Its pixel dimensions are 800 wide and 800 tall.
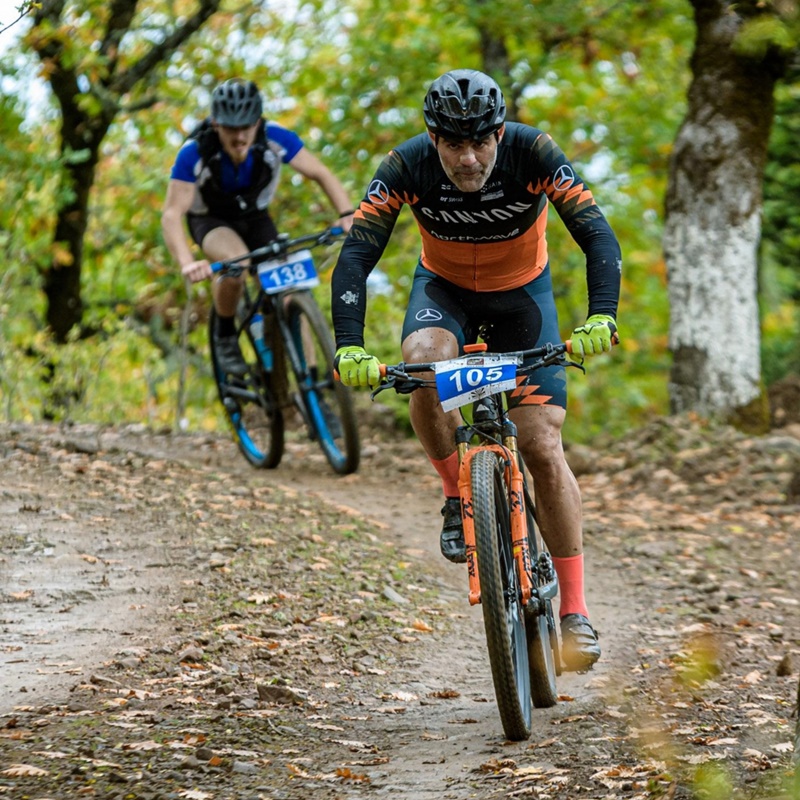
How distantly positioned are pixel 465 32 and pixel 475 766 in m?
13.1

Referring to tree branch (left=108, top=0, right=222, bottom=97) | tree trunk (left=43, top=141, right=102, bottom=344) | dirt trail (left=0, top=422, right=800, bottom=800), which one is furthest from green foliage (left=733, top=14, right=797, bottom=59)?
tree trunk (left=43, top=141, right=102, bottom=344)

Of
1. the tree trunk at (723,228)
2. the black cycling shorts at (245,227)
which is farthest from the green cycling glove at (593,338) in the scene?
the tree trunk at (723,228)

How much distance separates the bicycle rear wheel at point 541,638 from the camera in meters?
4.26

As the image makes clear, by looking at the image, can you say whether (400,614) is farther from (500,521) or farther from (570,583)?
(500,521)

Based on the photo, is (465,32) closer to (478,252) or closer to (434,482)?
(434,482)

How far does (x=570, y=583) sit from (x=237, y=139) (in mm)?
4435

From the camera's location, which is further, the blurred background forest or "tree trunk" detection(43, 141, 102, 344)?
"tree trunk" detection(43, 141, 102, 344)

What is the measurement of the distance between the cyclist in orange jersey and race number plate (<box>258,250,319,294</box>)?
3354 millimetres

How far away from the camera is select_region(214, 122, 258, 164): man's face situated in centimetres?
770

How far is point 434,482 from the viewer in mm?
9242

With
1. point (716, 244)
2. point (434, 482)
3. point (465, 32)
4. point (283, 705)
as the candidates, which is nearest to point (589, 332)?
point (283, 705)

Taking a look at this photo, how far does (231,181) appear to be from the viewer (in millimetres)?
8008

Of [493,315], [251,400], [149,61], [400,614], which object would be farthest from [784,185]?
[493,315]

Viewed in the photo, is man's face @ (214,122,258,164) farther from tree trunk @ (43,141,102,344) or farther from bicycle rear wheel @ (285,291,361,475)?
tree trunk @ (43,141,102,344)
